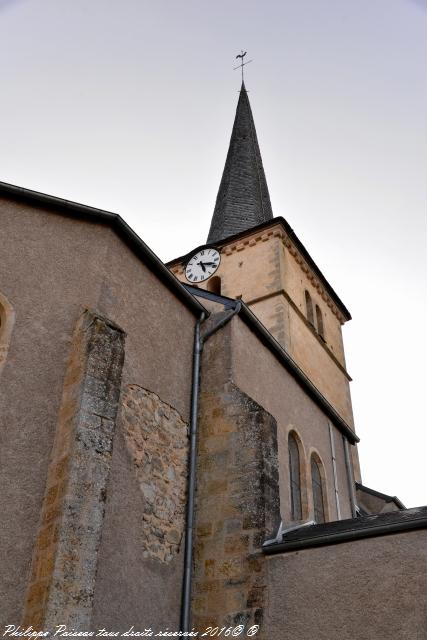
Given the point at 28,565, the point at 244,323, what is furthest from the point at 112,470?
the point at 244,323

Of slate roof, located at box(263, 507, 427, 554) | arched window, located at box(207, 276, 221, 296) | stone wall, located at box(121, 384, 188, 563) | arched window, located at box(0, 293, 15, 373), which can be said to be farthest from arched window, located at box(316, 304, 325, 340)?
arched window, located at box(0, 293, 15, 373)

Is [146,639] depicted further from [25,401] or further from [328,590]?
[25,401]

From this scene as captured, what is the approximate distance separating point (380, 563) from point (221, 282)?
50.7ft

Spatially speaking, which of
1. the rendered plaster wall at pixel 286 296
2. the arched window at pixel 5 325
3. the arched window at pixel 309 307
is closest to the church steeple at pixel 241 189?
the rendered plaster wall at pixel 286 296

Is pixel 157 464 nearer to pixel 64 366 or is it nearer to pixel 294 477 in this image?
pixel 64 366

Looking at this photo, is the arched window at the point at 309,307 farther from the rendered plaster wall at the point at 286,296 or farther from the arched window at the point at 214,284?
the arched window at the point at 214,284

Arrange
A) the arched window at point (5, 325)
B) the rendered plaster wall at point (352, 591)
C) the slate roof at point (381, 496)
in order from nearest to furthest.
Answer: the rendered plaster wall at point (352, 591), the arched window at point (5, 325), the slate roof at point (381, 496)

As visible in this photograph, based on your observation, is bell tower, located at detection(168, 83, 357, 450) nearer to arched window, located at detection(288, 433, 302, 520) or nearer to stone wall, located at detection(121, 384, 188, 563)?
arched window, located at detection(288, 433, 302, 520)

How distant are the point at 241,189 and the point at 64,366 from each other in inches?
797

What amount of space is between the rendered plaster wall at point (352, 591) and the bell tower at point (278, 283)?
1108 centimetres

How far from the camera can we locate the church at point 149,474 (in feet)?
21.3

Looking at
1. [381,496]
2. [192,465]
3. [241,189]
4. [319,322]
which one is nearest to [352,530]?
[192,465]

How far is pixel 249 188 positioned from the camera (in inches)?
1058

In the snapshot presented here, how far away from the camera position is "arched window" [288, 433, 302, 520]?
35.0 feet
